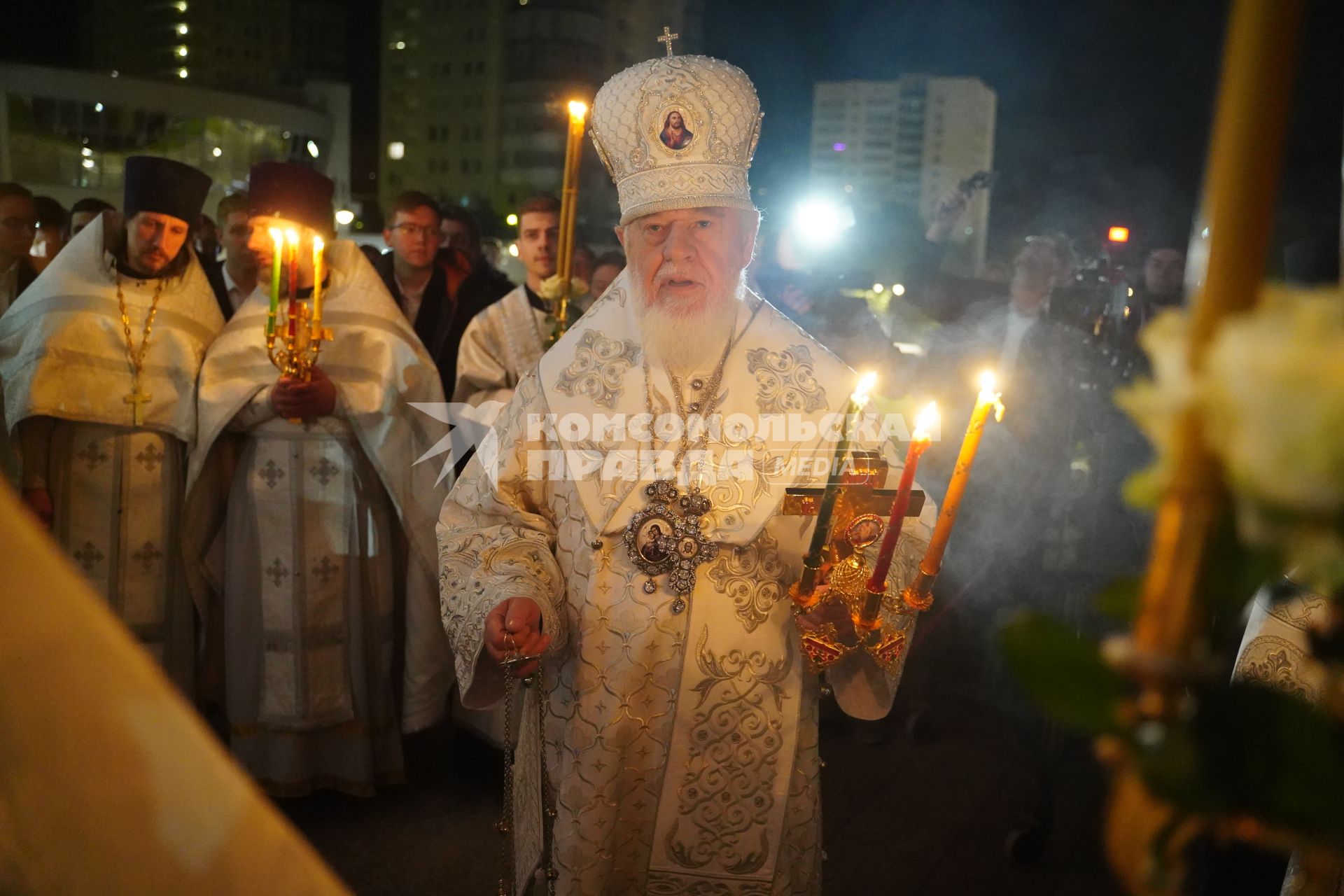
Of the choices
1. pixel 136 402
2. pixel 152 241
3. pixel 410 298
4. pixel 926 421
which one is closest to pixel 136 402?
pixel 136 402

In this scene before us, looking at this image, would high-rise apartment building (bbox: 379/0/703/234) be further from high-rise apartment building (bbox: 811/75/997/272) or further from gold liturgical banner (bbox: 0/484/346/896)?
gold liturgical banner (bbox: 0/484/346/896)

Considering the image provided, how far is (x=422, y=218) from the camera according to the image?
17.3 feet

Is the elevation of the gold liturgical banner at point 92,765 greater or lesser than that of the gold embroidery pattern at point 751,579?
greater

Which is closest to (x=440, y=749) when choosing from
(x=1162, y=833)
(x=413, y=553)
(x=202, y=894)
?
(x=413, y=553)

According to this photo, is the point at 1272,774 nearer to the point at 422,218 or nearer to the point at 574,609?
the point at 574,609

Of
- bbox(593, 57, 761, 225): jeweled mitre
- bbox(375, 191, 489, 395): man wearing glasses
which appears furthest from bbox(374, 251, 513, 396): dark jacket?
bbox(593, 57, 761, 225): jeweled mitre

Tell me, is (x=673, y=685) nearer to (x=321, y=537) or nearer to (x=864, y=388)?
(x=864, y=388)

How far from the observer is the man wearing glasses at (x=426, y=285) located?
525 cm

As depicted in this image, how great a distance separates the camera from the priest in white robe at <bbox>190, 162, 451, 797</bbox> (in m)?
4.04

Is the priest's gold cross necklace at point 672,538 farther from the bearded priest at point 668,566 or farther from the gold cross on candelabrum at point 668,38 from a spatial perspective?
the gold cross on candelabrum at point 668,38

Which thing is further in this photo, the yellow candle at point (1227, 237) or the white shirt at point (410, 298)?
the white shirt at point (410, 298)

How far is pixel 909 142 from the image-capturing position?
10562 mm

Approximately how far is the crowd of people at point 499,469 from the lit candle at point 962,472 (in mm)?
428

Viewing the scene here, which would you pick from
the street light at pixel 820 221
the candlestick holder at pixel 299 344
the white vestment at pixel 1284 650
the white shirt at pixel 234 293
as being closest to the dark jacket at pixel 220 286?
the white shirt at pixel 234 293
